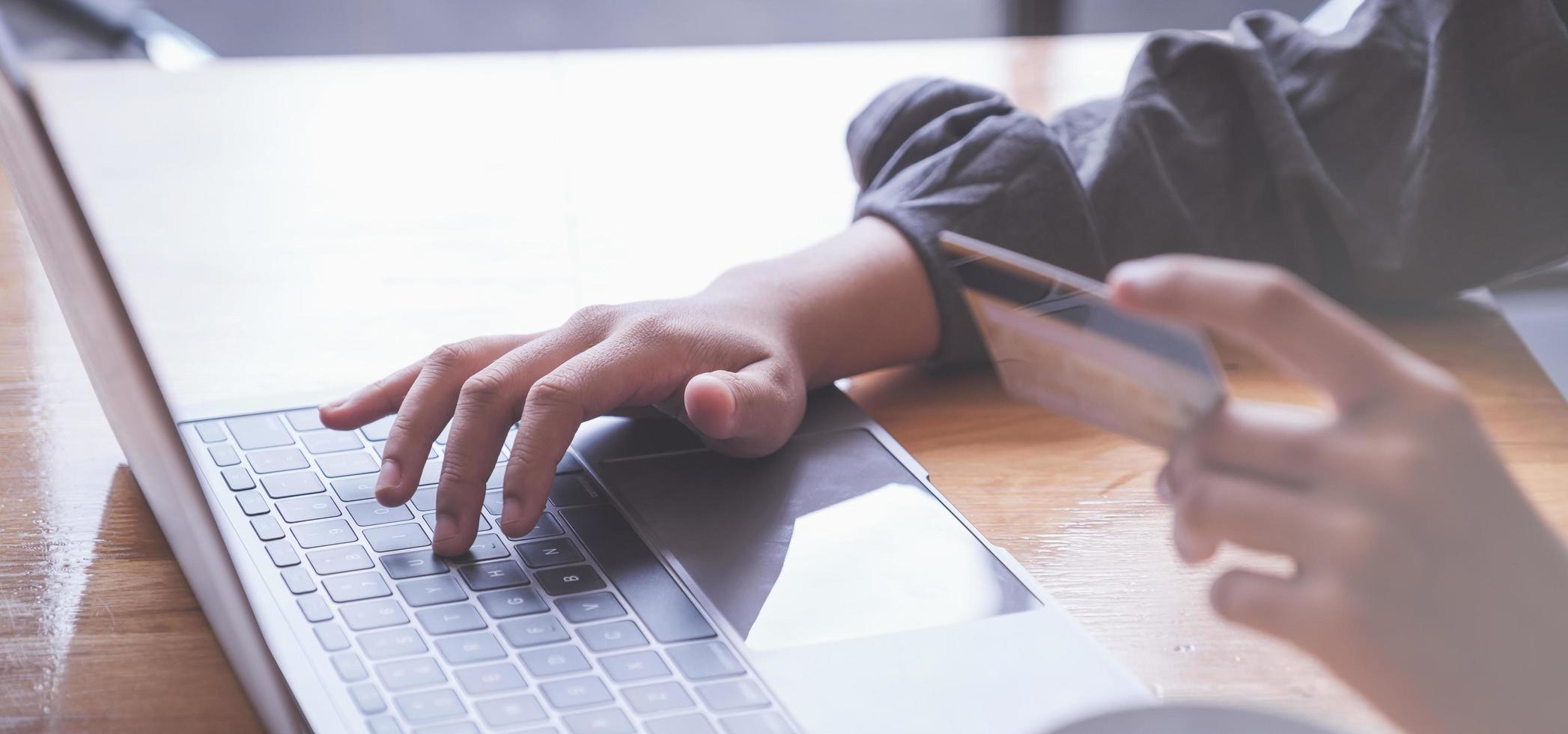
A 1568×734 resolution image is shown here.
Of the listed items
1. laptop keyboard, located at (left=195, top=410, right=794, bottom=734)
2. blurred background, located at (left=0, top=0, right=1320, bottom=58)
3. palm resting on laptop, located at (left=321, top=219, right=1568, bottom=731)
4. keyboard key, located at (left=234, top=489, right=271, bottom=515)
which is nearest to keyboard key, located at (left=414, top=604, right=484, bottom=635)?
laptop keyboard, located at (left=195, top=410, right=794, bottom=734)

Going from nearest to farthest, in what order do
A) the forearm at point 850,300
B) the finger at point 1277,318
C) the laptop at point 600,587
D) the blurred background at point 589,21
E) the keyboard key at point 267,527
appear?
the finger at point 1277,318
the laptop at point 600,587
the keyboard key at point 267,527
the forearm at point 850,300
the blurred background at point 589,21

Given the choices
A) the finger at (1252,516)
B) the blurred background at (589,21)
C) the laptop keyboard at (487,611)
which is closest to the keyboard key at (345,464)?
the laptop keyboard at (487,611)

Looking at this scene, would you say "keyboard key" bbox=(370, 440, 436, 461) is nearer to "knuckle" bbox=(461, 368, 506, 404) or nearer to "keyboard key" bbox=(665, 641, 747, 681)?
"knuckle" bbox=(461, 368, 506, 404)

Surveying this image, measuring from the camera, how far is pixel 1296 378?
0.25 m

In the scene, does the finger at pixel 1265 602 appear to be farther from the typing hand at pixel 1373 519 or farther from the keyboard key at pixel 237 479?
the keyboard key at pixel 237 479

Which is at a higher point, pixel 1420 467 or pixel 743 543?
pixel 1420 467

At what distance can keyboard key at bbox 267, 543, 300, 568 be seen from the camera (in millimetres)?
434

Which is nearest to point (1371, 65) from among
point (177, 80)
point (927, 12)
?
point (177, 80)

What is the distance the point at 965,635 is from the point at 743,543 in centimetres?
9

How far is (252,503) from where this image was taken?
474 millimetres

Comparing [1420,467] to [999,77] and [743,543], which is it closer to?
[743,543]

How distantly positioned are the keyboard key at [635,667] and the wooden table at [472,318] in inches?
4.1

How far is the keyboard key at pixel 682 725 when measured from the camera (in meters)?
0.35

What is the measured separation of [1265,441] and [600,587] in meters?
0.24
